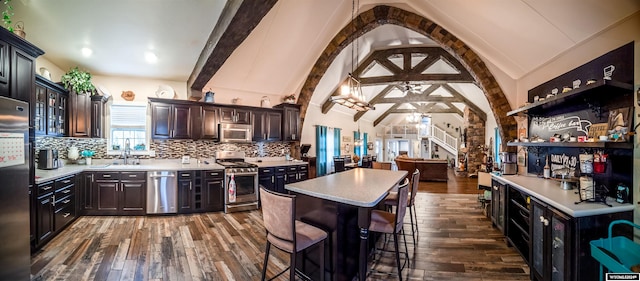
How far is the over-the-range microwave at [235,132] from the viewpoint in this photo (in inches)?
213

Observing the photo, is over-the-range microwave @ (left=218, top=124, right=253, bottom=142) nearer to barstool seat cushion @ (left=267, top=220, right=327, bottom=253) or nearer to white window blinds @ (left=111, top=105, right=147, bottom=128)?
white window blinds @ (left=111, top=105, right=147, bottom=128)

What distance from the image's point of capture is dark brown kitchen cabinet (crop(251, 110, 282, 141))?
593 centimetres

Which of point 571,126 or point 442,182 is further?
point 442,182

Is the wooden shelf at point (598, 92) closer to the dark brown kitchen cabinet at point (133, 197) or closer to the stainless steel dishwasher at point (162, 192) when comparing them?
the stainless steel dishwasher at point (162, 192)

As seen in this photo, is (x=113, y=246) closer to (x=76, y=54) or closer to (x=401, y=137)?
(x=76, y=54)

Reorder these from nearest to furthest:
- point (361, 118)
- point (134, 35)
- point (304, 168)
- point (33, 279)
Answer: point (33, 279) < point (134, 35) < point (304, 168) < point (361, 118)

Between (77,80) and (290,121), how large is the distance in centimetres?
406

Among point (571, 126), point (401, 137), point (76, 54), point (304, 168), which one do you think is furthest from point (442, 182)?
point (76, 54)

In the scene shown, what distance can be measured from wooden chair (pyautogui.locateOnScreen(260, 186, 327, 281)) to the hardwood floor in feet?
2.37

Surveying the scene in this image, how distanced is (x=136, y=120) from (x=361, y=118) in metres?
9.97

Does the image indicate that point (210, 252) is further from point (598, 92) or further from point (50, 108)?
point (598, 92)

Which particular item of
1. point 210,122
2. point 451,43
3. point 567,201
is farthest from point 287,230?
point 451,43

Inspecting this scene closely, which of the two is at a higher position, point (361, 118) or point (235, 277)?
point (361, 118)

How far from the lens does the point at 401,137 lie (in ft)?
53.8
